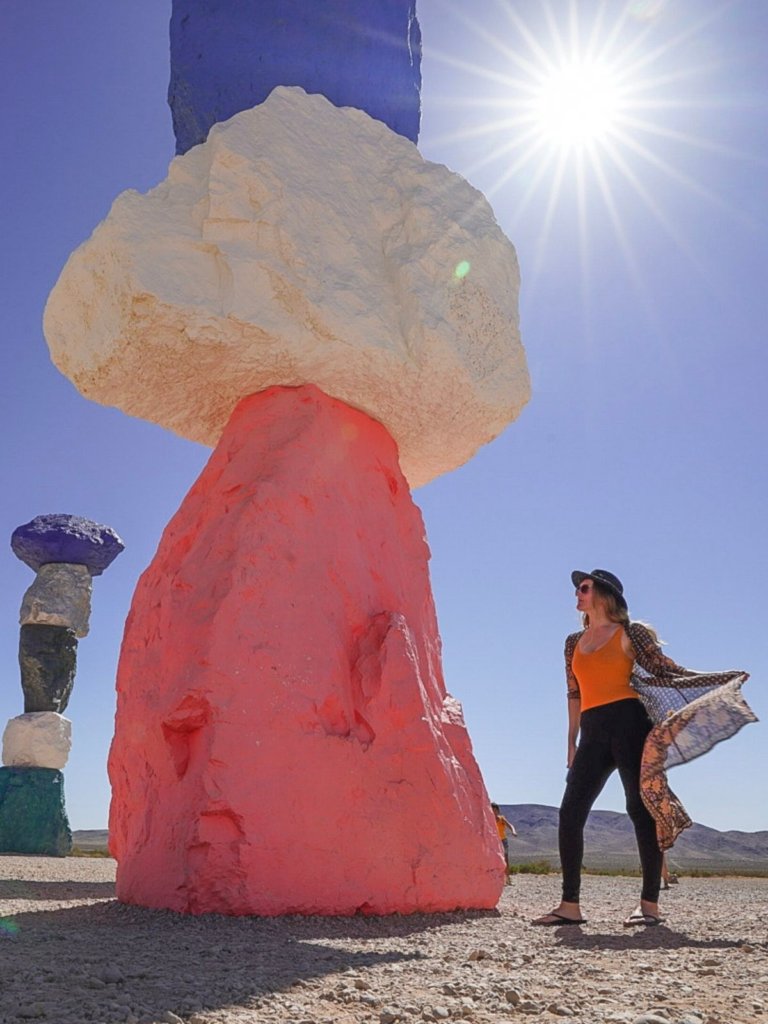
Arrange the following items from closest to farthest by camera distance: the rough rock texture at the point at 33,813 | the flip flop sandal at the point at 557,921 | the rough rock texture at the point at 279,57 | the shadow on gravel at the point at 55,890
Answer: the flip flop sandal at the point at 557,921 → the shadow on gravel at the point at 55,890 → the rough rock texture at the point at 279,57 → the rough rock texture at the point at 33,813

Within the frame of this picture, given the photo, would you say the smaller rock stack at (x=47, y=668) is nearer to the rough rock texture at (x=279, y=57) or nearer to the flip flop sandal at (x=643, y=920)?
the rough rock texture at (x=279, y=57)

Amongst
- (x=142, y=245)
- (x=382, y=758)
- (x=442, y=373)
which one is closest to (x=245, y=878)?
(x=382, y=758)

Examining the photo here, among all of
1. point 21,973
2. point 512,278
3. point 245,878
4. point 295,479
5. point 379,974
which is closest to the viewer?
point 21,973

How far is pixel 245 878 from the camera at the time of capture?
12.5 feet

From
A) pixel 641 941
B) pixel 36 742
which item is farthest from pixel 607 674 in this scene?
pixel 36 742

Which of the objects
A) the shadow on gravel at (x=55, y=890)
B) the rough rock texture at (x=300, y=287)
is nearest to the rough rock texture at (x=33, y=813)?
the shadow on gravel at (x=55, y=890)

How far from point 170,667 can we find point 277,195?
2.58 meters

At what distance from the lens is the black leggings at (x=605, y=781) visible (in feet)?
13.3

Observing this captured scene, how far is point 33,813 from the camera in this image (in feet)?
38.2

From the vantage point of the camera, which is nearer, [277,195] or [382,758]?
[382,758]

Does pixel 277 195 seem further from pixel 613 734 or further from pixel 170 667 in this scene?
pixel 613 734

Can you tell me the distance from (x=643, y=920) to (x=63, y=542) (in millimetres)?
10344

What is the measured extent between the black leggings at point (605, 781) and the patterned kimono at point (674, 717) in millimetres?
82

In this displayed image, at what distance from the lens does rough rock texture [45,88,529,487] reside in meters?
4.80
